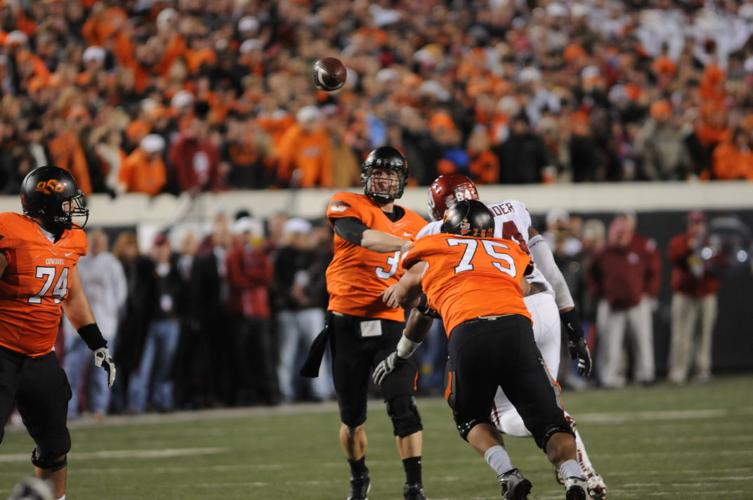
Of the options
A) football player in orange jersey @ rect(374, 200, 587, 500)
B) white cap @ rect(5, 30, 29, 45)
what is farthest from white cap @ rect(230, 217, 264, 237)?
football player in orange jersey @ rect(374, 200, 587, 500)

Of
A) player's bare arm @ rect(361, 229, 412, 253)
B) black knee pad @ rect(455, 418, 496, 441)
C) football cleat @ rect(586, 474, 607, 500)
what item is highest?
player's bare arm @ rect(361, 229, 412, 253)

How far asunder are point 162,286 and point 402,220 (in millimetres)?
6225

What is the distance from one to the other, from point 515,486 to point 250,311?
8.42 meters

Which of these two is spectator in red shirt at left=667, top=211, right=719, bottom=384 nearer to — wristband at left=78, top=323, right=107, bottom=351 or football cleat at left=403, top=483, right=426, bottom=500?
football cleat at left=403, top=483, right=426, bottom=500

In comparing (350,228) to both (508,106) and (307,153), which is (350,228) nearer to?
(307,153)

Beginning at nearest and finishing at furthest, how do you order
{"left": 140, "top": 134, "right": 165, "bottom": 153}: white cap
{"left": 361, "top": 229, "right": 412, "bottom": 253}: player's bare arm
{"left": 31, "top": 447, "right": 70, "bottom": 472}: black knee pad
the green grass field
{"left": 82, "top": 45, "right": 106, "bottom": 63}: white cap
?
{"left": 31, "top": 447, "right": 70, "bottom": 472}: black knee pad, {"left": 361, "top": 229, "right": 412, "bottom": 253}: player's bare arm, the green grass field, {"left": 140, "top": 134, "right": 165, "bottom": 153}: white cap, {"left": 82, "top": 45, "right": 106, "bottom": 63}: white cap

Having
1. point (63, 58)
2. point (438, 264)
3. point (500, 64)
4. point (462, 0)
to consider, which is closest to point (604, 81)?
point (500, 64)

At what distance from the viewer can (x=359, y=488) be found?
7.66 m

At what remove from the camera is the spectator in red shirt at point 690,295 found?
16.1 meters

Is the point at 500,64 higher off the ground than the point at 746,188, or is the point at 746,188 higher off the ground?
the point at 500,64

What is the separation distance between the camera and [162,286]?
13797mm

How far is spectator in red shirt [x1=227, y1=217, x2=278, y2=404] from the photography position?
1408cm

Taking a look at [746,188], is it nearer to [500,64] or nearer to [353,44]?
[500,64]

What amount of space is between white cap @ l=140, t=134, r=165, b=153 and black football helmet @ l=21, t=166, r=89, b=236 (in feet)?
24.9
